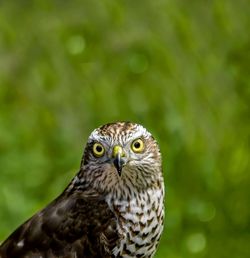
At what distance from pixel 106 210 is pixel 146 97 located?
4387 millimetres

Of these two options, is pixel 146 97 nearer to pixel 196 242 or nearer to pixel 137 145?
pixel 196 242

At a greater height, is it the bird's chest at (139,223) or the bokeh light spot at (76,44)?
the bokeh light spot at (76,44)

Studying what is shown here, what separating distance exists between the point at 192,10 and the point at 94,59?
2.99 feet

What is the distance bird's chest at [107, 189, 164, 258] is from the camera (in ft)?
30.6

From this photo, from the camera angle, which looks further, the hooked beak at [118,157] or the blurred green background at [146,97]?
the blurred green background at [146,97]

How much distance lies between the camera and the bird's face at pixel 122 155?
9383 mm

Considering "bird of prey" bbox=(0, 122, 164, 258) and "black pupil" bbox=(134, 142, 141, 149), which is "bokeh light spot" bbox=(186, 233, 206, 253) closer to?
"bird of prey" bbox=(0, 122, 164, 258)

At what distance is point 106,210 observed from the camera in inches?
371

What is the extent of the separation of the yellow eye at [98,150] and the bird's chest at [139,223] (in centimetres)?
28

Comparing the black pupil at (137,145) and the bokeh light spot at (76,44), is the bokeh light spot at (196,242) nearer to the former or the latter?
the bokeh light spot at (76,44)

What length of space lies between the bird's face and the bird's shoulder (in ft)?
0.61

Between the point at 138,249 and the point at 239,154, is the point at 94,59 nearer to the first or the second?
the point at 239,154


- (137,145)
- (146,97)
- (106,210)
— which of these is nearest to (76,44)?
(146,97)

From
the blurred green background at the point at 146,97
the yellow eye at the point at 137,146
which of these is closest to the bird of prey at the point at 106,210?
the yellow eye at the point at 137,146
